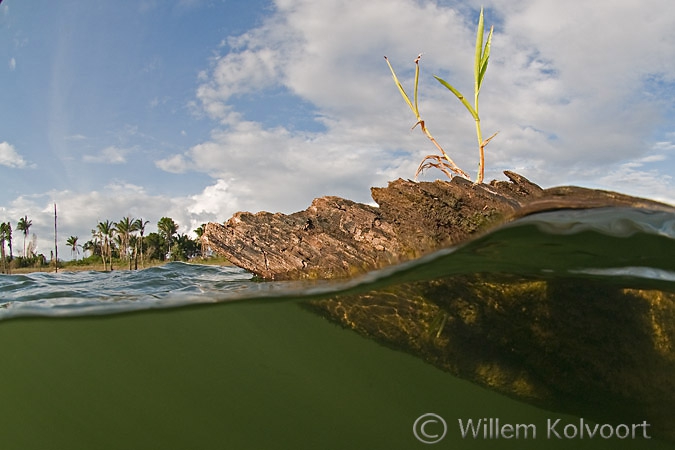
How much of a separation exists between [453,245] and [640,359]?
10.1 feet

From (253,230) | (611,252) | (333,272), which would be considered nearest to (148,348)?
(253,230)

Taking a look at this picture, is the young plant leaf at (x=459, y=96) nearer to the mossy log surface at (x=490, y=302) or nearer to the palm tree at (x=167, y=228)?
the mossy log surface at (x=490, y=302)

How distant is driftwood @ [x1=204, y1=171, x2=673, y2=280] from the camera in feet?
18.2

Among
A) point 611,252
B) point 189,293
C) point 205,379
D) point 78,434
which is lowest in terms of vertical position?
point 78,434

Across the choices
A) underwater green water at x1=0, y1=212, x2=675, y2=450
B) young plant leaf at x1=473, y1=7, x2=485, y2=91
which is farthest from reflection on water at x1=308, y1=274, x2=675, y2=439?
young plant leaf at x1=473, y1=7, x2=485, y2=91

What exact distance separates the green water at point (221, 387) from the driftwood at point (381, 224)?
1.72 metres

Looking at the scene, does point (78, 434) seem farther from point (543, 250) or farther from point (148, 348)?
point (543, 250)

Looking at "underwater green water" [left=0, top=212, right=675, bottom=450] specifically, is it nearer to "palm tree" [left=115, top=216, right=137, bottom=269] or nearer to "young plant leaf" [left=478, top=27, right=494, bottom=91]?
"young plant leaf" [left=478, top=27, right=494, bottom=91]

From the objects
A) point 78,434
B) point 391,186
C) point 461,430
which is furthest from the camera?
point 78,434

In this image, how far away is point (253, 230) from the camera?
6.28 meters

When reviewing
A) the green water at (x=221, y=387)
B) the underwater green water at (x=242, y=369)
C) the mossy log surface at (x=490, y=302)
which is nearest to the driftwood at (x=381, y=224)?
the mossy log surface at (x=490, y=302)

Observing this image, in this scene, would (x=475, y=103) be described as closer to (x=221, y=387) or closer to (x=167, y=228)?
(x=221, y=387)

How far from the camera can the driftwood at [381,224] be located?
18.2 ft

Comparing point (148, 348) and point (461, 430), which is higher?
point (148, 348)
